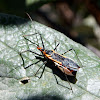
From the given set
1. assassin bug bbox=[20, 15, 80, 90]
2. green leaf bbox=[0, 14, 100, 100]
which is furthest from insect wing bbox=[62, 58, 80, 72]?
green leaf bbox=[0, 14, 100, 100]

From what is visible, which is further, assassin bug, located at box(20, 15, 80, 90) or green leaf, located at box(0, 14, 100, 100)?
assassin bug, located at box(20, 15, 80, 90)

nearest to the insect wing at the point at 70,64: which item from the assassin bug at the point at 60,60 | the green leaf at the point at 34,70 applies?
the assassin bug at the point at 60,60

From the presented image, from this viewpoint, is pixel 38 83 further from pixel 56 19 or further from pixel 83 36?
pixel 56 19

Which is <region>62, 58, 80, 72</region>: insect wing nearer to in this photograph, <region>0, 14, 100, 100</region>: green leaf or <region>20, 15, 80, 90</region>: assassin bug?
<region>20, 15, 80, 90</region>: assassin bug

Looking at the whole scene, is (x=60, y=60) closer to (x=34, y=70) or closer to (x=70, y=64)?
(x=70, y=64)

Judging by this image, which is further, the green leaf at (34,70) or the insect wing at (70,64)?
the insect wing at (70,64)

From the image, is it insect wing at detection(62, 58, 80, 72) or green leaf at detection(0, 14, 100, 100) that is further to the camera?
insect wing at detection(62, 58, 80, 72)

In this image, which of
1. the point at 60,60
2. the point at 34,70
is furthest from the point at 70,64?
the point at 34,70

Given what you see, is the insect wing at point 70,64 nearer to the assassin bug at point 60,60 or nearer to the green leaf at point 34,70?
the assassin bug at point 60,60
